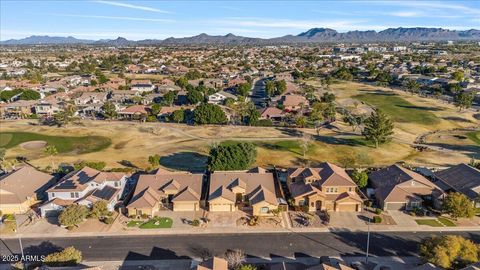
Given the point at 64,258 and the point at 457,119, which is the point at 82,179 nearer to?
the point at 64,258

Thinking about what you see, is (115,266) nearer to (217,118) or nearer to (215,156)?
(215,156)

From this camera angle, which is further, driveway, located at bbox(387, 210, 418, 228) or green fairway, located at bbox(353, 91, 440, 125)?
green fairway, located at bbox(353, 91, 440, 125)

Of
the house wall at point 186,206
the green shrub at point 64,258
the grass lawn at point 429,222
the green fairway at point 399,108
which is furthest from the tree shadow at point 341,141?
the green shrub at point 64,258

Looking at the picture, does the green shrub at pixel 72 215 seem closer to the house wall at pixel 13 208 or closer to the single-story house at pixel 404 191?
the house wall at pixel 13 208

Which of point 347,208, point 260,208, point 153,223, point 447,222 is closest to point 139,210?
point 153,223

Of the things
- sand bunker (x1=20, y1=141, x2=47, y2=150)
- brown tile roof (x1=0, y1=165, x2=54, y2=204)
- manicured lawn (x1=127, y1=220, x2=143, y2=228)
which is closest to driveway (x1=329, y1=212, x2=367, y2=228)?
manicured lawn (x1=127, y1=220, x2=143, y2=228)

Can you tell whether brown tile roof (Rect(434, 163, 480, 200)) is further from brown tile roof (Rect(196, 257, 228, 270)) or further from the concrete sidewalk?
brown tile roof (Rect(196, 257, 228, 270))
